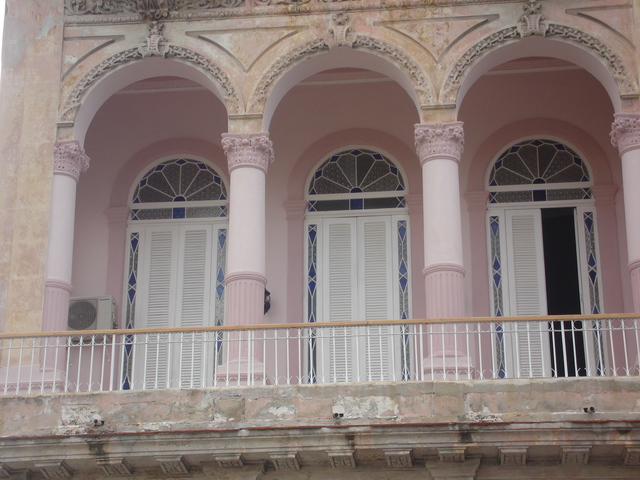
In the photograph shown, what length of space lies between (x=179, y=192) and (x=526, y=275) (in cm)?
489

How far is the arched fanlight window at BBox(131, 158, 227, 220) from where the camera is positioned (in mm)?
18672

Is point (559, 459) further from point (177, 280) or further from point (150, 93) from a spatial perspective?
point (150, 93)

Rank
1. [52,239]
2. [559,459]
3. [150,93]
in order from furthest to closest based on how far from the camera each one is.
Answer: [150,93]
[52,239]
[559,459]

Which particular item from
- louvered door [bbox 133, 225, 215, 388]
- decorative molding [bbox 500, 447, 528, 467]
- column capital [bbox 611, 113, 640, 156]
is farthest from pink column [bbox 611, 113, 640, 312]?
louvered door [bbox 133, 225, 215, 388]

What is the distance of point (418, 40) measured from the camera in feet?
54.7

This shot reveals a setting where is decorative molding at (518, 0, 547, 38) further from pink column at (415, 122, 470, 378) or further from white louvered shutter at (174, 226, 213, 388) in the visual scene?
white louvered shutter at (174, 226, 213, 388)

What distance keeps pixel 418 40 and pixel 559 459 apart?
559 centimetres

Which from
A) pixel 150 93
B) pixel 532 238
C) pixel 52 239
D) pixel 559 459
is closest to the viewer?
pixel 559 459

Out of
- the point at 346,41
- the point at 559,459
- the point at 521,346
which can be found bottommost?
the point at 559,459

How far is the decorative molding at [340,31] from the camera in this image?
16.7 m

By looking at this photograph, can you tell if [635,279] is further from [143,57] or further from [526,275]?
[143,57]

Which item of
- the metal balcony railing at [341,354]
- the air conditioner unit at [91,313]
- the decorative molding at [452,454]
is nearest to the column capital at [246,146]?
the metal balcony railing at [341,354]

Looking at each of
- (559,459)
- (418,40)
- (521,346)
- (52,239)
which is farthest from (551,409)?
(52,239)

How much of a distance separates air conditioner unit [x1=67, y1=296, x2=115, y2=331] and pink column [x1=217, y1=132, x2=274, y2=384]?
7.99 ft
